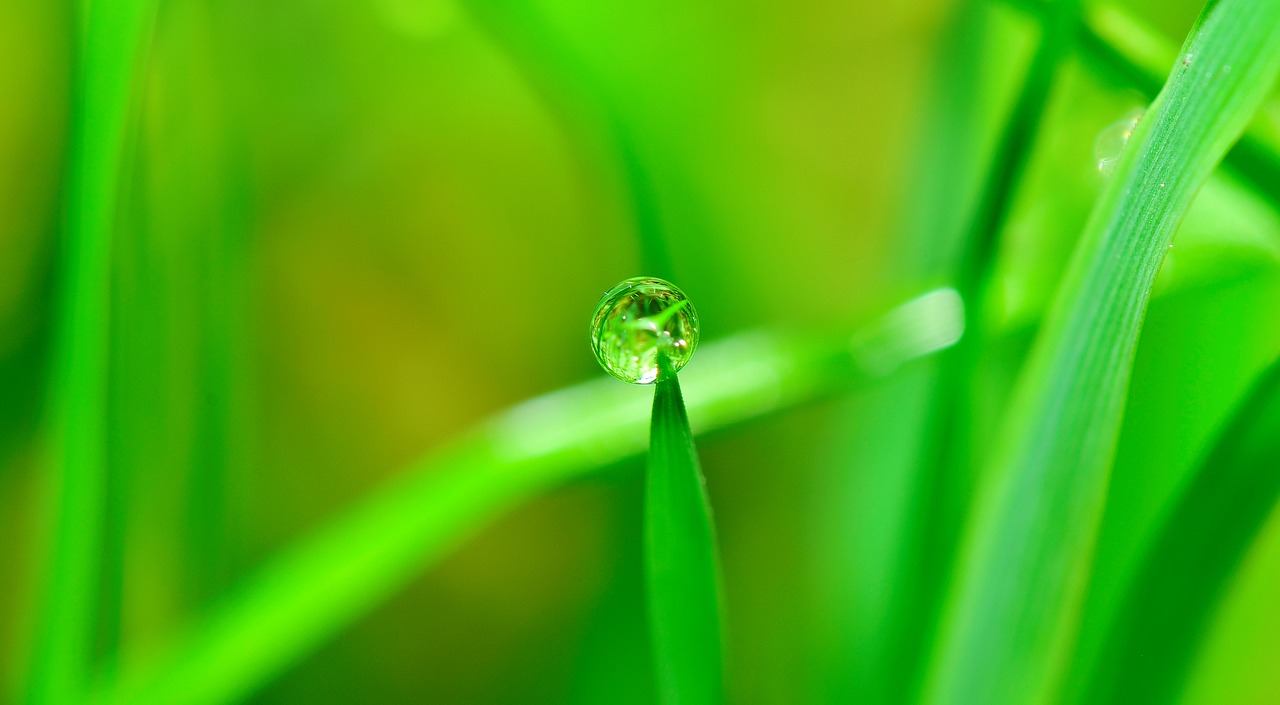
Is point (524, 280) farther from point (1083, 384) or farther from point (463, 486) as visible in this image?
point (1083, 384)

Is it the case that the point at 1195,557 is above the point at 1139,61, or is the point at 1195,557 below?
below

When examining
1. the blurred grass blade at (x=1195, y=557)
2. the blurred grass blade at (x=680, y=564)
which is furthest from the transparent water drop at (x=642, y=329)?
the blurred grass blade at (x=1195, y=557)

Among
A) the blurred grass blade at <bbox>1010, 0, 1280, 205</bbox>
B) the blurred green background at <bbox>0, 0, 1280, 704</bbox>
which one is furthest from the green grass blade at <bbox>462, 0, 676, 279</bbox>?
the blurred grass blade at <bbox>1010, 0, 1280, 205</bbox>

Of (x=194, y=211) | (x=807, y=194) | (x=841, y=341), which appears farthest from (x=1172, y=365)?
(x=194, y=211)

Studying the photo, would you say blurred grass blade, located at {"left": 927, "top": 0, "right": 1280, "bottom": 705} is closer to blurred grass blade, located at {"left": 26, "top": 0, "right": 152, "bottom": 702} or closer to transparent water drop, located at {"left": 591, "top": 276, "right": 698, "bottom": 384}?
transparent water drop, located at {"left": 591, "top": 276, "right": 698, "bottom": 384}

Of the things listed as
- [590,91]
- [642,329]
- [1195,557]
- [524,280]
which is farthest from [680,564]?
[524,280]

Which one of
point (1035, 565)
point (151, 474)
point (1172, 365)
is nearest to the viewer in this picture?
point (1035, 565)

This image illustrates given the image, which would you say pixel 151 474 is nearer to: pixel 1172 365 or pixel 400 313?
pixel 400 313
